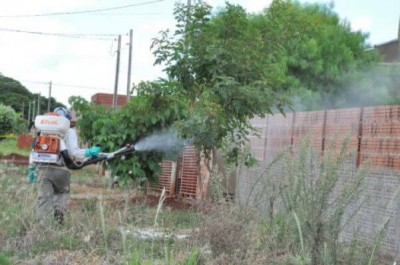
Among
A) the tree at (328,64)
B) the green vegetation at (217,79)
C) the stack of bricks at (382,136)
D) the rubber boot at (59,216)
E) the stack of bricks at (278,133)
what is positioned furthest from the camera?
the tree at (328,64)

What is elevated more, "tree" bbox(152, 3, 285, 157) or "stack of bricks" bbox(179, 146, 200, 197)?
"tree" bbox(152, 3, 285, 157)

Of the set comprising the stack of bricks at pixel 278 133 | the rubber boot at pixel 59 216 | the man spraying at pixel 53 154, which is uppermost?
the stack of bricks at pixel 278 133

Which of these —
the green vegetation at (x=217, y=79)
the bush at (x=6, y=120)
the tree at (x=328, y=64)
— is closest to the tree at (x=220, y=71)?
the green vegetation at (x=217, y=79)

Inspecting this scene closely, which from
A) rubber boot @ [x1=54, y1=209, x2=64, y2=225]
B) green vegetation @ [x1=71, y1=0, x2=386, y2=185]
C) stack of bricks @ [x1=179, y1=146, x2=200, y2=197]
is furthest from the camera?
stack of bricks @ [x1=179, y1=146, x2=200, y2=197]

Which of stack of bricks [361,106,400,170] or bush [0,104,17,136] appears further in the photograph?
bush [0,104,17,136]

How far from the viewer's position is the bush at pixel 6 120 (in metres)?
Answer: 50.8

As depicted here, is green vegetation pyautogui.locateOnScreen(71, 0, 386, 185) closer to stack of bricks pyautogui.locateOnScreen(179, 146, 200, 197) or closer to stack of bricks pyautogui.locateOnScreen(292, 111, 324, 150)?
stack of bricks pyautogui.locateOnScreen(292, 111, 324, 150)

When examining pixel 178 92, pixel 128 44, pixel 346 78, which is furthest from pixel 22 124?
pixel 178 92

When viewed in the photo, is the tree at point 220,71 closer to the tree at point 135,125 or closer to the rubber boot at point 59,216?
the tree at point 135,125

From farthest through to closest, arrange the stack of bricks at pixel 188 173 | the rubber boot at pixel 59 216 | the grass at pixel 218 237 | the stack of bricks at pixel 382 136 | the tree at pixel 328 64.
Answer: the tree at pixel 328 64
the stack of bricks at pixel 188 173
the stack of bricks at pixel 382 136
the rubber boot at pixel 59 216
the grass at pixel 218 237

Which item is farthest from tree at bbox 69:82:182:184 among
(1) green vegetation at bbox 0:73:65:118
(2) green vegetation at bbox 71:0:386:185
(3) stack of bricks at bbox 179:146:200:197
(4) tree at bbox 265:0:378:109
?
(1) green vegetation at bbox 0:73:65:118

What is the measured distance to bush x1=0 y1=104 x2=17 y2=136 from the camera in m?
50.8

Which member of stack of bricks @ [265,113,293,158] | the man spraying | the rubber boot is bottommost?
the rubber boot

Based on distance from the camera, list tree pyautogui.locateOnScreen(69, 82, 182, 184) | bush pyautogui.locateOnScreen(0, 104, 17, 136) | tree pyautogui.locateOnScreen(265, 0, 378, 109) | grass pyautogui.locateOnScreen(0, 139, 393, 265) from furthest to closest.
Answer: bush pyautogui.locateOnScreen(0, 104, 17, 136)
tree pyautogui.locateOnScreen(265, 0, 378, 109)
tree pyautogui.locateOnScreen(69, 82, 182, 184)
grass pyautogui.locateOnScreen(0, 139, 393, 265)
